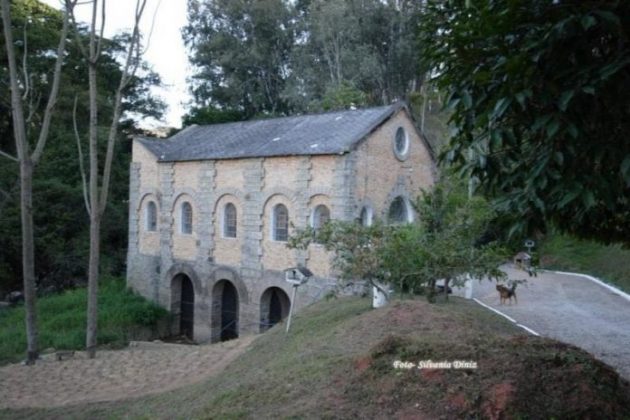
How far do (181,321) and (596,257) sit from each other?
1801cm

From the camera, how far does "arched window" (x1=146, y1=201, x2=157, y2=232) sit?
25.4 m

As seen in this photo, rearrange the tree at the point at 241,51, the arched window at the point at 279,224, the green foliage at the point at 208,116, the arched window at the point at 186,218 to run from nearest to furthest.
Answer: the arched window at the point at 279,224 → the arched window at the point at 186,218 → the green foliage at the point at 208,116 → the tree at the point at 241,51

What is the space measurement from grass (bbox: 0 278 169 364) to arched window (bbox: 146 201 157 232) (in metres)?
3.08

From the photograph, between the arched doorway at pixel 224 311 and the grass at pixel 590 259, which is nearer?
the grass at pixel 590 259

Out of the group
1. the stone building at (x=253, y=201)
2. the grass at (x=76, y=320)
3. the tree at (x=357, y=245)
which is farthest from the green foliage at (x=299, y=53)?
the tree at (x=357, y=245)

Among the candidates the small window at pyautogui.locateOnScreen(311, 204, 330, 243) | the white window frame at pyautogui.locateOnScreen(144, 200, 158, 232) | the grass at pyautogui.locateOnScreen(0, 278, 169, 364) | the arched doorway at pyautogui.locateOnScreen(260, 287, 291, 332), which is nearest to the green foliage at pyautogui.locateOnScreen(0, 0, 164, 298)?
the grass at pyautogui.locateOnScreen(0, 278, 169, 364)

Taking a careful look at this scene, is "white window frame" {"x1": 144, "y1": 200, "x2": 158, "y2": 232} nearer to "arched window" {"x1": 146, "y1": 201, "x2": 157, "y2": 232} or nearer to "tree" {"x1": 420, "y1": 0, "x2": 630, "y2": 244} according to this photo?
"arched window" {"x1": 146, "y1": 201, "x2": 157, "y2": 232}

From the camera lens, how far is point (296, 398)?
615 cm

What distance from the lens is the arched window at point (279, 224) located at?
791 inches

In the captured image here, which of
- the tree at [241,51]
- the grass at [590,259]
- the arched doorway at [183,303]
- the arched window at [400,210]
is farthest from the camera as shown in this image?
the tree at [241,51]

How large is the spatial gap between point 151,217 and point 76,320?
5.54m

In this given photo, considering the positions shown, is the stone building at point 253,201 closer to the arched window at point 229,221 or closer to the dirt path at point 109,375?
the arched window at point 229,221

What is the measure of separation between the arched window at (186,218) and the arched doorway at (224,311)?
9.60 feet

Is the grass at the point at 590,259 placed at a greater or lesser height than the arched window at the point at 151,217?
lesser
